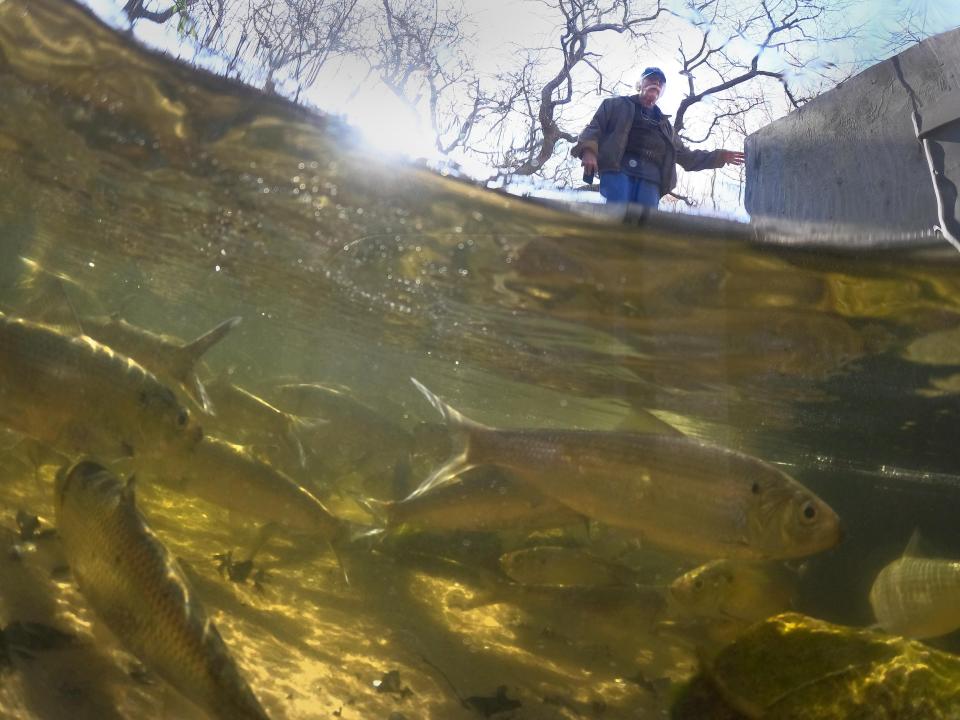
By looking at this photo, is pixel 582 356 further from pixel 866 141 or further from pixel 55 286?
pixel 55 286

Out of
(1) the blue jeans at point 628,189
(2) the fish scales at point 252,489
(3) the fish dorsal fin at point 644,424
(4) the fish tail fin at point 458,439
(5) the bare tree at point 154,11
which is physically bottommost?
(2) the fish scales at point 252,489

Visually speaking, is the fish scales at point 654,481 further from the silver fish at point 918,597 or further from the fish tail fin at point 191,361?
the fish tail fin at point 191,361

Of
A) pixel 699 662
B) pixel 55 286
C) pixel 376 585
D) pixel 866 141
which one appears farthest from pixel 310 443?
pixel 866 141

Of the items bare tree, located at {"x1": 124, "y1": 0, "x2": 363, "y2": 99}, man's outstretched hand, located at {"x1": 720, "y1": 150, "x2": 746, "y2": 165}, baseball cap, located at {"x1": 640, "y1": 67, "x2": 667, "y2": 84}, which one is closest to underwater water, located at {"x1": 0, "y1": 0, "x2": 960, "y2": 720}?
bare tree, located at {"x1": 124, "y1": 0, "x2": 363, "y2": 99}

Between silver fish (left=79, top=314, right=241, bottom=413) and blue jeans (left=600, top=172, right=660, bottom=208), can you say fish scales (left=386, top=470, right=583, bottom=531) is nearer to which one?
silver fish (left=79, top=314, right=241, bottom=413)

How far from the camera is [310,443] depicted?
1278cm

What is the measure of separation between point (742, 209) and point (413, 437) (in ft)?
26.7

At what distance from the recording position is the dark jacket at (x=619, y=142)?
209 inches

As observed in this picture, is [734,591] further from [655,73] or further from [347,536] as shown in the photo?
[655,73]

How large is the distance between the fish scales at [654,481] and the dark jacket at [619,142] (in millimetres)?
2432

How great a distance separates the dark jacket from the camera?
209 inches

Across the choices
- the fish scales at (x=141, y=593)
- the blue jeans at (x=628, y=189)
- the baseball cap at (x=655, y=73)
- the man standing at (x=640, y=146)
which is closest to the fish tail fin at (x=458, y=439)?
the fish scales at (x=141, y=593)

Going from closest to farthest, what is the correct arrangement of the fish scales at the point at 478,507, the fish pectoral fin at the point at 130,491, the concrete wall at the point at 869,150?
the fish pectoral fin at the point at 130,491
the concrete wall at the point at 869,150
the fish scales at the point at 478,507

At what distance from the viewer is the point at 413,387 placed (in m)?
11.7
